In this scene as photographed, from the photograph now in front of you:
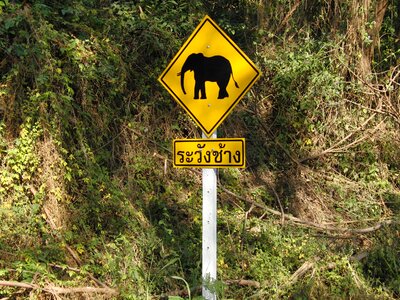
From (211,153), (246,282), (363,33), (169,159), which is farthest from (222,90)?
(363,33)

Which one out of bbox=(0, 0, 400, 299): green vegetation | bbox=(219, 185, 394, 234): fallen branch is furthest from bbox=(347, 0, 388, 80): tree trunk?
bbox=(219, 185, 394, 234): fallen branch

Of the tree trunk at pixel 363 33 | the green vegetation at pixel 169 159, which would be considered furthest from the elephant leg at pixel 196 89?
the tree trunk at pixel 363 33

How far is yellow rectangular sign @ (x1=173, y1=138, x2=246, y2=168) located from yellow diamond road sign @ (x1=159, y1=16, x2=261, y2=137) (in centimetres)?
12

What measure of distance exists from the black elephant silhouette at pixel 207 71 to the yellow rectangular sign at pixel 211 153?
40 cm

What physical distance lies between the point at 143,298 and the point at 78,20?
4.34 m

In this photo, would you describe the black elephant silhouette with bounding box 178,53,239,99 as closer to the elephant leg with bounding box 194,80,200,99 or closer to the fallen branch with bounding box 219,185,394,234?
the elephant leg with bounding box 194,80,200,99

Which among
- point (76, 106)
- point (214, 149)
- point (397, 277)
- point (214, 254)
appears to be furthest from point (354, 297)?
point (76, 106)

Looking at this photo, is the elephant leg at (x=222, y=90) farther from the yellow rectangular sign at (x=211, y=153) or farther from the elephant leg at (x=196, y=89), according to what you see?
the yellow rectangular sign at (x=211, y=153)

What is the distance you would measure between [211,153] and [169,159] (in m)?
3.11

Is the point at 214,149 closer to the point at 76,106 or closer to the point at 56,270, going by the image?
the point at 56,270

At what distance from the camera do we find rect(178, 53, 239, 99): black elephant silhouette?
12.7 ft

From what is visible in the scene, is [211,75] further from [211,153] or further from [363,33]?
[363,33]

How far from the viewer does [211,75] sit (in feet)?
12.7

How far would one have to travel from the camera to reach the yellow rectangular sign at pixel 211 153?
3.74 m
